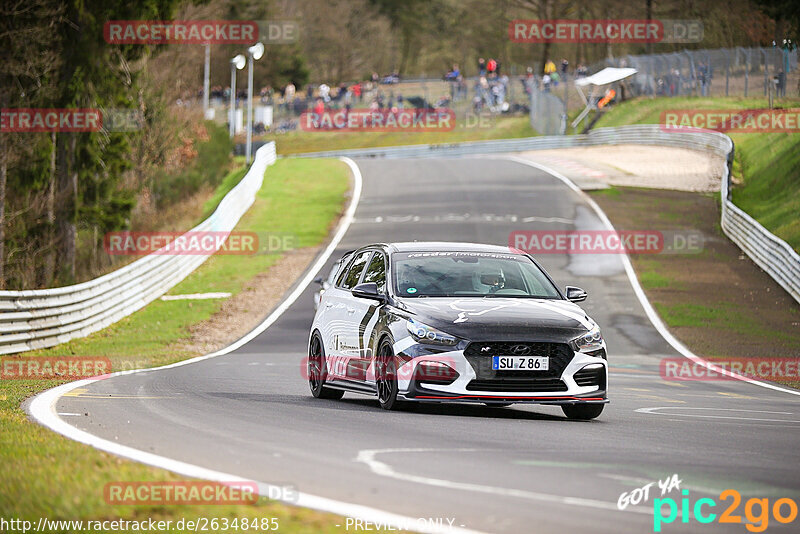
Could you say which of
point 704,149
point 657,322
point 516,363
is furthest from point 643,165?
point 516,363

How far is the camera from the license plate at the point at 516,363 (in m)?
10.1

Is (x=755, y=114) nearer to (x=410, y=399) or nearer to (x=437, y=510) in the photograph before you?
(x=410, y=399)

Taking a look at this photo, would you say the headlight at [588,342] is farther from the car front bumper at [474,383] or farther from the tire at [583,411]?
the tire at [583,411]

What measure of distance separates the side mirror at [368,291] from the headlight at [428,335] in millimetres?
825

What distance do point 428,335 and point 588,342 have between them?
1.42 meters

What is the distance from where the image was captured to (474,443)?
27.1ft

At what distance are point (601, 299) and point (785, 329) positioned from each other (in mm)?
5206

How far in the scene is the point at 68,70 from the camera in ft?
114

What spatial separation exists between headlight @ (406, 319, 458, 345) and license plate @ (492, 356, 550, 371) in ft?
1.30

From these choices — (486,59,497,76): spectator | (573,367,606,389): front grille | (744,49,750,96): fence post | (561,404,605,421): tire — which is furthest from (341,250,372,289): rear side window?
(486,59,497,76): spectator

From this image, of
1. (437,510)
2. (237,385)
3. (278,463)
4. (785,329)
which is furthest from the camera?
(785,329)

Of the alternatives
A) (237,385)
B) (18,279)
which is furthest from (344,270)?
(18,279)

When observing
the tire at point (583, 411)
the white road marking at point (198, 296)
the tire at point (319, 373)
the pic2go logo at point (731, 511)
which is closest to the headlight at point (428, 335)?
the tire at point (583, 411)

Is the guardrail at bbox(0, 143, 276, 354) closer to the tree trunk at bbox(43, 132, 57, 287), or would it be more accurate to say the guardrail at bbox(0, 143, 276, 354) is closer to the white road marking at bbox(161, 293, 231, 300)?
the white road marking at bbox(161, 293, 231, 300)
